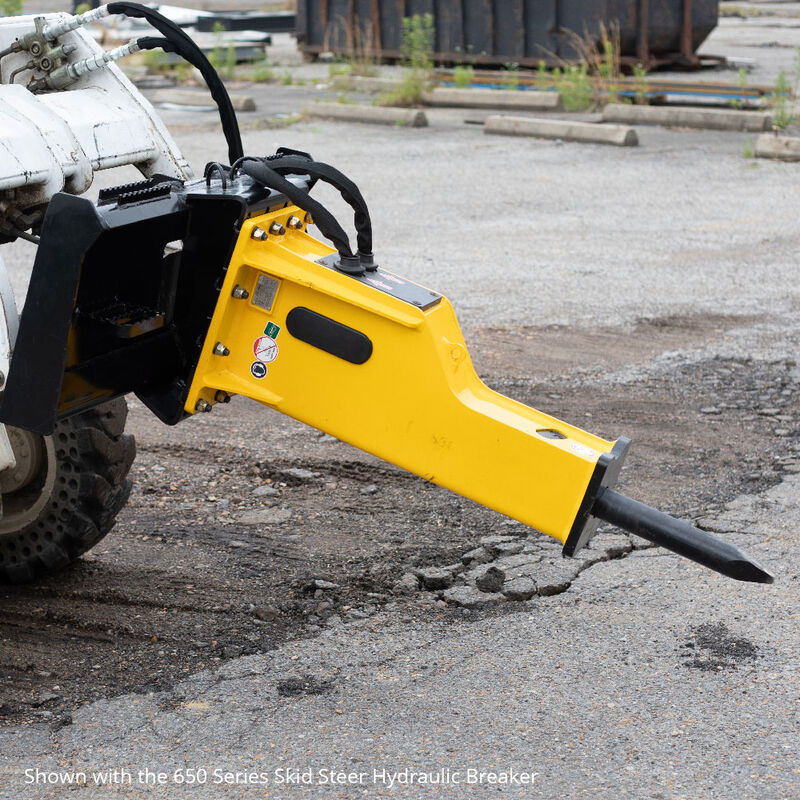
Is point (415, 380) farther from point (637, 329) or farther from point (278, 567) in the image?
point (637, 329)

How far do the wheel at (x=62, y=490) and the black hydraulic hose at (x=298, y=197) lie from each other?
3.52ft

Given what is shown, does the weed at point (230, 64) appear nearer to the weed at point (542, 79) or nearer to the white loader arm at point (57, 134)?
the weed at point (542, 79)

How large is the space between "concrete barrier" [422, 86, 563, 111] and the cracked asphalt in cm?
766

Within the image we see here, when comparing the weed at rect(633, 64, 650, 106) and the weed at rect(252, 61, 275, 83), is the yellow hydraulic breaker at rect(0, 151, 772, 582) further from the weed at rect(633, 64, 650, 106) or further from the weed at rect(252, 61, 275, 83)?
the weed at rect(252, 61, 275, 83)

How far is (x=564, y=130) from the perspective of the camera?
1155 cm

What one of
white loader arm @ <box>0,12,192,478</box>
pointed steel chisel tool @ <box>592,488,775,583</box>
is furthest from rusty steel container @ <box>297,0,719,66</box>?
pointed steel chisel tool @ <box>592,488,775,583</box>

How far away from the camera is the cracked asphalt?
264 cm

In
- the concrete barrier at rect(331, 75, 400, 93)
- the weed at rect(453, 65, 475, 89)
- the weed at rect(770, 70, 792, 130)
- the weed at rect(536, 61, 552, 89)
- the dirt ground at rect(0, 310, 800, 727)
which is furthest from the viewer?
the concrete barrier at rect(331, 75, 400, 93)

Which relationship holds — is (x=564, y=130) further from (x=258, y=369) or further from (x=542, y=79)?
(x=258, y=369)

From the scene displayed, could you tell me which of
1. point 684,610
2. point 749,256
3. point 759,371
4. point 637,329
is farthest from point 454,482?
point 749,256

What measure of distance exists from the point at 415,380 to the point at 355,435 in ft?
0.64

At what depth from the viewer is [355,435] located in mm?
2656

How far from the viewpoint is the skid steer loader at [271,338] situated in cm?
253

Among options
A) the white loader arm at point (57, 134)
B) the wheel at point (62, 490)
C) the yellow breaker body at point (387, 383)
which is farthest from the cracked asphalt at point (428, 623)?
the white loader arm at point (57, 134)
